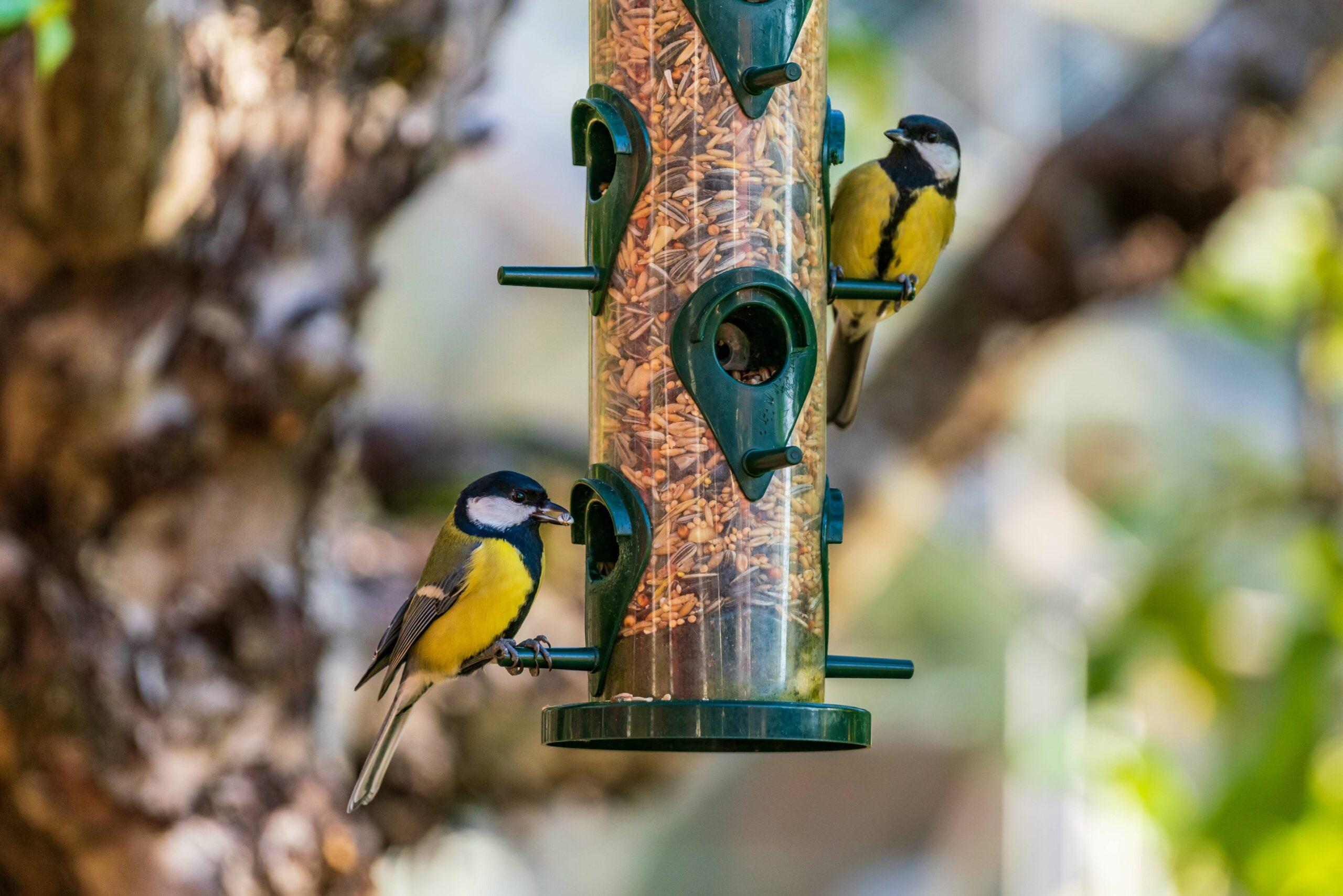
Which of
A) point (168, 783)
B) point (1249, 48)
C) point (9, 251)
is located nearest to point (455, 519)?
point (168, 783)

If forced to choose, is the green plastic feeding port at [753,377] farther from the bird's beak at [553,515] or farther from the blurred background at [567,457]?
the blurred background at [567,457]

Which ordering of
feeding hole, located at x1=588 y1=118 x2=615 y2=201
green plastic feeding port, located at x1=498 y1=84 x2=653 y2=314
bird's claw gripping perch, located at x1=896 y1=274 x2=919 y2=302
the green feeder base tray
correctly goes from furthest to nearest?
1. bird's claw gripping perch, located at x1=896 y1=274 x2=919 y2=302
2. feeding hole, located at x1=588 y1=118 x2=615 y2=201
3. green plastic feeding port, located at x1=498 y1=84 x2=653 y2=314
4. the green feeder base tray

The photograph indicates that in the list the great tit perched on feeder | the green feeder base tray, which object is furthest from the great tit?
the green feeder base tray

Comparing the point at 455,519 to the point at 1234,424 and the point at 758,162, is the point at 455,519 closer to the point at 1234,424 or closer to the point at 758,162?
the point at 758,162

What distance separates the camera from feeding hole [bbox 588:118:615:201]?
2951 millimetres

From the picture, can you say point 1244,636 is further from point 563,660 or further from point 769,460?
point 563,660

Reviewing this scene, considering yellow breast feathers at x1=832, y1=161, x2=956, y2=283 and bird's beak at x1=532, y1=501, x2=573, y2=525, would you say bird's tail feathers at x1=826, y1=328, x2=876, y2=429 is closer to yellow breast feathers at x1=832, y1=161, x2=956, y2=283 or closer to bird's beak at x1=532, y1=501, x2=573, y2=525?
yellow breast feathers at x1=832, y1=161, x2=956, y2=283

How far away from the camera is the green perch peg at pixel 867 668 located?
8.91 feet

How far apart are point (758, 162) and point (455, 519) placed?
945 millimetres

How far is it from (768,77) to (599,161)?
434mm

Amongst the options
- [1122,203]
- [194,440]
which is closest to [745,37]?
[194,440]

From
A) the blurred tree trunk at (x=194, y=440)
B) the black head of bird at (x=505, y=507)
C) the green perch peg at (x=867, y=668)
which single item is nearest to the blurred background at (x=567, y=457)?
→ the blurred tree trunk at (x=194, y=440)

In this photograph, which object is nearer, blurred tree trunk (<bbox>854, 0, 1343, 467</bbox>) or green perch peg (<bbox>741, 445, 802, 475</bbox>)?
green perch peg (<bbox>741, 445, 802, 475</bbox>)

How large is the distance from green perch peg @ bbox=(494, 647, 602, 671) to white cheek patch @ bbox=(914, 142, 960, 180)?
4.63 feet
